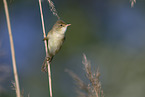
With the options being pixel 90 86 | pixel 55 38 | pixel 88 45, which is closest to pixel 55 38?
pixel 55 38

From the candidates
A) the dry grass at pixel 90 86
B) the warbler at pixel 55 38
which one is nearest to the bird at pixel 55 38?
the warbler at pixel 55 38

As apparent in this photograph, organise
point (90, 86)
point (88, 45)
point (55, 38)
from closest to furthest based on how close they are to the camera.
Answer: point (90, 86) < point (55, 38) < point (88, 45)

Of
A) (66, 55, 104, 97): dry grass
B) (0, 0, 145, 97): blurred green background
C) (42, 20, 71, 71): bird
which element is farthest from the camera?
(0, 0, 145, 97): blurred green background

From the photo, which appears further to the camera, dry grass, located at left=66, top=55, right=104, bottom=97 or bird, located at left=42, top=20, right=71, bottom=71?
bird, located at left=42, top=20, right=71, bottom=71

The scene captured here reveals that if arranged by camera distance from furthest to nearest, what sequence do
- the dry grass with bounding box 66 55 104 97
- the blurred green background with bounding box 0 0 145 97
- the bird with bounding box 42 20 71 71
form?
1. the blurred green background with bounding box 0 0 145 97
2. the bird with bounding box 42 20 71 71
3. the dry grass with bounding box 66 55 104 97

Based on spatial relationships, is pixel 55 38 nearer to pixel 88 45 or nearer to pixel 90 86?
pixel 90 86

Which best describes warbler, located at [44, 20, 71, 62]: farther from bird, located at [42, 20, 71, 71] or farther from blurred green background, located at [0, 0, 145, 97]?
blurred green background, located at [0, 0, 145, 97]

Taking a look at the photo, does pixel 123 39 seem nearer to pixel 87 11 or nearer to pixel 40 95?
pixel 87 11

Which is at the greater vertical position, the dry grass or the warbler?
the warbler

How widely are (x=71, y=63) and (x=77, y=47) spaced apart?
1.78 ft

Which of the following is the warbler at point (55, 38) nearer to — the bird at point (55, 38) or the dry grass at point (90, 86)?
the bird at point (55, 38)

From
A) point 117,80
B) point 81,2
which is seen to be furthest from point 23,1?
point 117,80

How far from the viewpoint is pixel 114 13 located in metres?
7.42

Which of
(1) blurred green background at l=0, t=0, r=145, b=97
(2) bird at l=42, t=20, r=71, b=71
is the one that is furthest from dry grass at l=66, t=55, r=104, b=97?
(1) blurred green background at l=0, t=0, r=145, b=97
